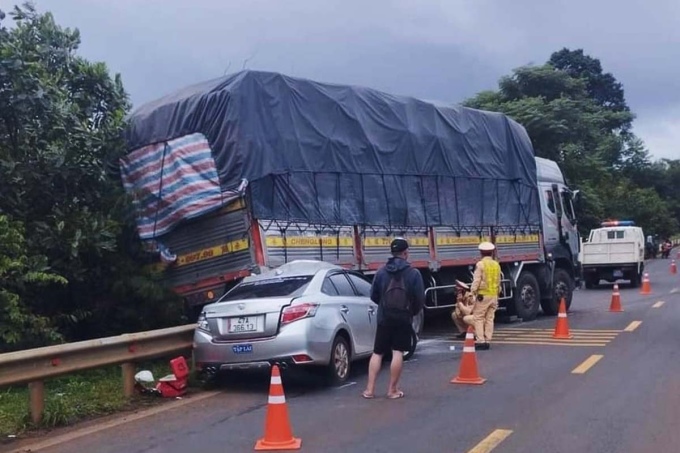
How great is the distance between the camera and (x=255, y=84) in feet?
40.4

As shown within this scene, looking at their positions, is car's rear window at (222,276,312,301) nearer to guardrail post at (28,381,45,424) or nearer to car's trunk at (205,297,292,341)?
car's trunk at (205,297,292,341)

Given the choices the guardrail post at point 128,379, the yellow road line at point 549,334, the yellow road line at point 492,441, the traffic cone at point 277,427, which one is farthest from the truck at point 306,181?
the yellow road line at point 492,441

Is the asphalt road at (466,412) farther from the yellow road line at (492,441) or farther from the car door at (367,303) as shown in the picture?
the car door at (367,303)

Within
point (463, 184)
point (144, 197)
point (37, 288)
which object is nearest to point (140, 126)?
point (144, 197)

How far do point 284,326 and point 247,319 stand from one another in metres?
0.44

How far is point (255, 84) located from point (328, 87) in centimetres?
183

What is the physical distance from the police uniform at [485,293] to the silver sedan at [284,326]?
322 cm

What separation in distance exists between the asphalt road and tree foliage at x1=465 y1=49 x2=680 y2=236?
59.1 feet

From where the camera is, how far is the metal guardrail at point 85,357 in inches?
322

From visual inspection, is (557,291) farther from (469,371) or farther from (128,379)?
(128,379)

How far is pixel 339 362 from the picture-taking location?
10.3m

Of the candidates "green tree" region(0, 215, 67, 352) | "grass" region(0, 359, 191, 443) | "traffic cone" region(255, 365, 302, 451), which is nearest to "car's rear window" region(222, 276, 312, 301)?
"grass" region(0, 359, 191, 443)

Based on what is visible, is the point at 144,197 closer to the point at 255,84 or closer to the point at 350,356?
the point at 255,84

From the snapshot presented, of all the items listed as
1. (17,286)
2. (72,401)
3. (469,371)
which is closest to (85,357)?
(72,401)
